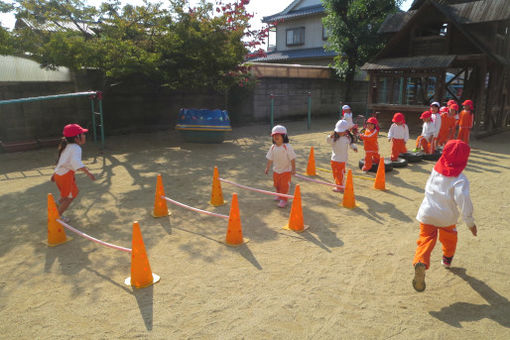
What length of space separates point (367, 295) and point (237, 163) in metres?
6.52

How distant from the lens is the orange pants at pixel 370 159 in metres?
8.83

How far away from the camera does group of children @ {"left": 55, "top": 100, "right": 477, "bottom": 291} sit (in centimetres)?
369

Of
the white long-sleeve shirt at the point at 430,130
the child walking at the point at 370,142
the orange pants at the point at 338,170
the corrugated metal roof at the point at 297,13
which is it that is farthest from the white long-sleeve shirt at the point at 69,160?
the corrugated metal roof at the point at 297,13

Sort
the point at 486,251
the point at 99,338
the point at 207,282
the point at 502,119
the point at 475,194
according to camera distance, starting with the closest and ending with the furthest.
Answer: the point at 99,338 → the point at 207,282 → the point at 486,251 → the point at 475,194 → the point at 502,119

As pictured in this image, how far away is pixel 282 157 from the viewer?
625cm

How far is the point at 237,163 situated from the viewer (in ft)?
32.5

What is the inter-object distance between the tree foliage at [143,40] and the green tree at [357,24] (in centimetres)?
741

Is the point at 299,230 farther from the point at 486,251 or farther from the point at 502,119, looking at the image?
the point at 502,119

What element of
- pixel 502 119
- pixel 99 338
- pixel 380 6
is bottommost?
pixel 99 338

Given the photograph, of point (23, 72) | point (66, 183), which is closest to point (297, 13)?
point (23, 72)

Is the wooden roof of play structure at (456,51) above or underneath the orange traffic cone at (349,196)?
above

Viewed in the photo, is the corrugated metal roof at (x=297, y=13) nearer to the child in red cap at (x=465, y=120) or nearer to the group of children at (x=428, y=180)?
the child in red cap at (x=465, y=120)

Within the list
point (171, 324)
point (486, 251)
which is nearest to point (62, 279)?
point (171, 324)

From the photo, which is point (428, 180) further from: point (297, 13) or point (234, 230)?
point (297, 13)
